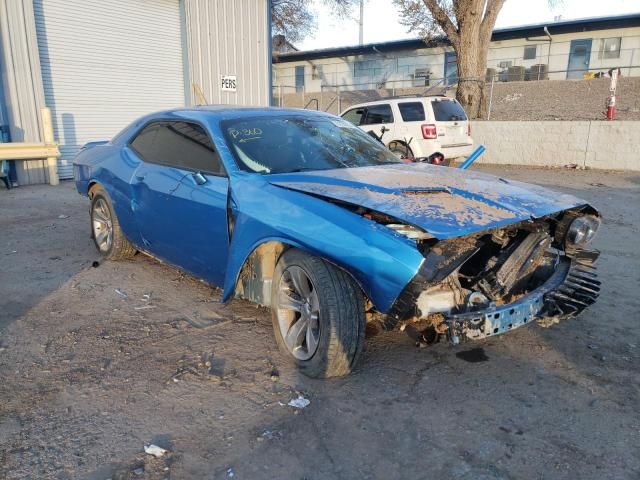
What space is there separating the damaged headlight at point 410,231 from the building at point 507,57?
23094 mm

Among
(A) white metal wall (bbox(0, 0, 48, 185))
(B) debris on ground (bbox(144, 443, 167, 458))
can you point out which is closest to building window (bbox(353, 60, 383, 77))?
(A) white metal wall (bbox(0, 0, 48, 185))

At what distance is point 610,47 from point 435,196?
30117 millimetres

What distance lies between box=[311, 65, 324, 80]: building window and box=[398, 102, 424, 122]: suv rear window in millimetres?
25711

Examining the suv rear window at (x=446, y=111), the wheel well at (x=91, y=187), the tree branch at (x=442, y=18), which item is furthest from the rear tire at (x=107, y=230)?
the tree branch at (x=442, y=18)

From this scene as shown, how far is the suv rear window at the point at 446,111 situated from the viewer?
39.1ft

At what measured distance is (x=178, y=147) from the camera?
420 cm

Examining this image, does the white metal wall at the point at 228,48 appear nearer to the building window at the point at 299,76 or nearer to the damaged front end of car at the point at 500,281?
the damaged front end of car at the point at 500,281

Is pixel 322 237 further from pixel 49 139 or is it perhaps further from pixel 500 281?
pixel 49 139

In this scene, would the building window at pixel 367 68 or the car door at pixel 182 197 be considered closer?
the car door at pixel 182 197

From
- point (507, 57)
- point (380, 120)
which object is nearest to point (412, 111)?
point (380, 120)

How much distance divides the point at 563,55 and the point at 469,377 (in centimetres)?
3063

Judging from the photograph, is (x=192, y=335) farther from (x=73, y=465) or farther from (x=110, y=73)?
(x=110, y=73)

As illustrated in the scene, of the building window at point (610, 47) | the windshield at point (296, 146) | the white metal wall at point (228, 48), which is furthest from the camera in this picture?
the building window at point (610, 47)

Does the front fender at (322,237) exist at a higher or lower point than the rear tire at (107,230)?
higher
